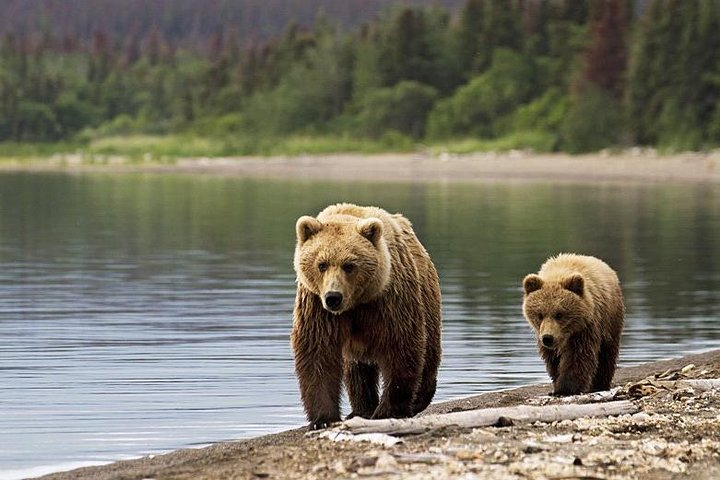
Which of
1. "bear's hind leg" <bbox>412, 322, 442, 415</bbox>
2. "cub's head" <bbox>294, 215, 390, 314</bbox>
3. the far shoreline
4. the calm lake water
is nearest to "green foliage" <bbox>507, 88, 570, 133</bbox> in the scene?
the far shoreline

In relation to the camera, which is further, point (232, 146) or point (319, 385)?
point (232, 146)

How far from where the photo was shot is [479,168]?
6197 centimetres

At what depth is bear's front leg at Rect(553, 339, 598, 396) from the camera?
32.1 ft

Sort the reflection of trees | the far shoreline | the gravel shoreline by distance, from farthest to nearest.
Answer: the far shoreline → the reflection of trees → the gravel shoreline

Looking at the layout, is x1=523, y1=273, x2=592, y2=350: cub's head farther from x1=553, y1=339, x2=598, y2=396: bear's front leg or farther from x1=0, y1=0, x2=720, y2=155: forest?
x1=0, y1=0, x2=720, y2=155: forest

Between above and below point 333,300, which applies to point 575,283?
below

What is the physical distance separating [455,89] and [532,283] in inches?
3283

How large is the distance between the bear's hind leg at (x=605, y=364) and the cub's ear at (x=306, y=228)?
273 cm

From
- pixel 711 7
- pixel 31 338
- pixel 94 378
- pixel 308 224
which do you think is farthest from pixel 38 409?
pixel 711 7

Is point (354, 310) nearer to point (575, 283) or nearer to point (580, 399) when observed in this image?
point (580, 399)

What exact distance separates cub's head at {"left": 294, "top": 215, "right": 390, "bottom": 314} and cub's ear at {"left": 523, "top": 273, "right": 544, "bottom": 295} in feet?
5.88

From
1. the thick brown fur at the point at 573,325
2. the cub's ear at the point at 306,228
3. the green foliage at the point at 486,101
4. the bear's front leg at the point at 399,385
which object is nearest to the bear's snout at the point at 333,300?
the cub's ear at the point at 306,228

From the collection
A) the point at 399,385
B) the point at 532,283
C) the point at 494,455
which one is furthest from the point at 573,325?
the point at 494,455

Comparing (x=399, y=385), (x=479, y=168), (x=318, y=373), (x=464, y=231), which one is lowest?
(x=479, y=168)
